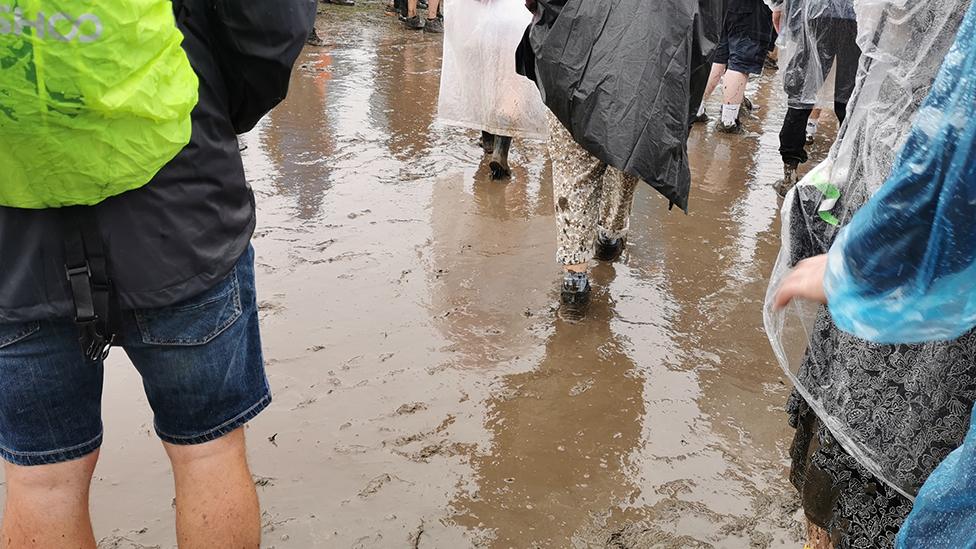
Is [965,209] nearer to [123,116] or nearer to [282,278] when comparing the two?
[123,116]

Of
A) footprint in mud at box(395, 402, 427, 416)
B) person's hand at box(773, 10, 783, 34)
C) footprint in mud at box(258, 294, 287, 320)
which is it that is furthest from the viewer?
person's hand at box(773, 10, 783, 34)

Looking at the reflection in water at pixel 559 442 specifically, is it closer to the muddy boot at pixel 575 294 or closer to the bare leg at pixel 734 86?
the muddy boot at pixel 575 294

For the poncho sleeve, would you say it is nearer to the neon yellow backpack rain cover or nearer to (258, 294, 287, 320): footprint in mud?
the neon yellow backpack rain cover

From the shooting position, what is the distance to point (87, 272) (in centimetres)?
133

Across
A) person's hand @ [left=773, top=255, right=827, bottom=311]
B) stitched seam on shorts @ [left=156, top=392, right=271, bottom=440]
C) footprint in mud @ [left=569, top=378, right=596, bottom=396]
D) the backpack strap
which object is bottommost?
footprint in mud @ [left=569, top=378, right=596, bottom=396]

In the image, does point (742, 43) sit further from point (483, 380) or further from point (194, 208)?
point (194, 208)

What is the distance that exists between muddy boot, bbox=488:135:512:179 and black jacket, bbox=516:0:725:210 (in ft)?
6.04

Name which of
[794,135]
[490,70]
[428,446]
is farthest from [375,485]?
[794,135]

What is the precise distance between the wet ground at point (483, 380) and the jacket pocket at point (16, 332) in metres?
0.86

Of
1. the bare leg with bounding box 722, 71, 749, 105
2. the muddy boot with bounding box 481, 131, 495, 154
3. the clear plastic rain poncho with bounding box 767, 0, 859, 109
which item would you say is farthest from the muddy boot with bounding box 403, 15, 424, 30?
the clear plastic rain poncho with bounding box 767, 0, 859, 109

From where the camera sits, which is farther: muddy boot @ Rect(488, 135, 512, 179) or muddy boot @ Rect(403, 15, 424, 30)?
muddy boot @ Rect(403, 15, 424, 30)

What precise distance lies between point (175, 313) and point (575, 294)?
211cm

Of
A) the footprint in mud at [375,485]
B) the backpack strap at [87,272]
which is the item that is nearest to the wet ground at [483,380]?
the footprint in mud at [375,485]

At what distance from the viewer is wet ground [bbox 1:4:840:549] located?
220 cm
